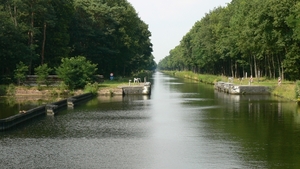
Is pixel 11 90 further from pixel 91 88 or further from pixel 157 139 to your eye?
pixel 157 139

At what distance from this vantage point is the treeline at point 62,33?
63.0 m

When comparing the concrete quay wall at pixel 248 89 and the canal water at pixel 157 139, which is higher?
the concrete quay wall at pixel 248 89

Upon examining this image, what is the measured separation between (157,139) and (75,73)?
36.9 m

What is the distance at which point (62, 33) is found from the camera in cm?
7381

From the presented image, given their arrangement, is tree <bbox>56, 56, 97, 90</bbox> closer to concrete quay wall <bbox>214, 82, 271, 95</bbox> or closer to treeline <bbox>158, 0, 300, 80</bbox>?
concrete quay wall <bbox>214, 82, 271, 95</bbox>

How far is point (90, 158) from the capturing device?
22.0 metres

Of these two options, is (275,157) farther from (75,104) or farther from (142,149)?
(75,104)

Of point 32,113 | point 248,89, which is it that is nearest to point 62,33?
point 248,89

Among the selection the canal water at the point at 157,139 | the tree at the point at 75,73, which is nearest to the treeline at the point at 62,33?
the tree at the point at 75,73

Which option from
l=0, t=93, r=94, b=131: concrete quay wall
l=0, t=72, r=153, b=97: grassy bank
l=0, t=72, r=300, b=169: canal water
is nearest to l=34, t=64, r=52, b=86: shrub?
l=0, t=72, r=153, b=97: grassy bank

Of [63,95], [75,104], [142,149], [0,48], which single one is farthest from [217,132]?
[0,48]

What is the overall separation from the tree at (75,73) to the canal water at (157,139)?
19060 mm

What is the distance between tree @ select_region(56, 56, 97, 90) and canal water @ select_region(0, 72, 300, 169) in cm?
1906

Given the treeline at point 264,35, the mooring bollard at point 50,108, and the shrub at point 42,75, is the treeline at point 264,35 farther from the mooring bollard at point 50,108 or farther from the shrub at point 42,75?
the mooring bollard at point 50,108
